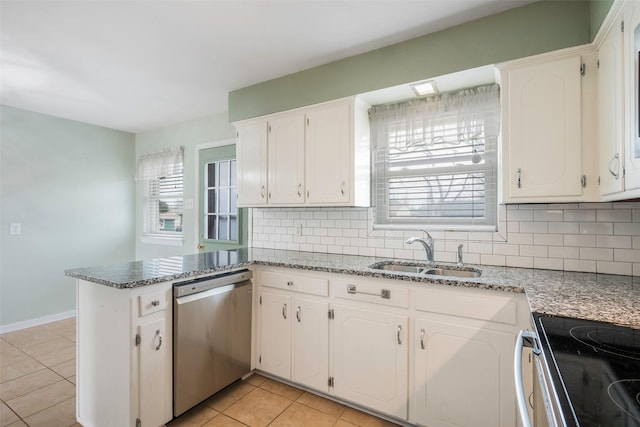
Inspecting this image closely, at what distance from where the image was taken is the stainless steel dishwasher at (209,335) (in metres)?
1.85

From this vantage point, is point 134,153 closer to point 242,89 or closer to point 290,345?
point 242,89

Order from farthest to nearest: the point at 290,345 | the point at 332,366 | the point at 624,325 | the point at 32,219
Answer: the point at 32,219, the point at 290,345, the point at 332,366, the point at 624,325

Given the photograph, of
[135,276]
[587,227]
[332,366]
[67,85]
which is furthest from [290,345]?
[67,85]

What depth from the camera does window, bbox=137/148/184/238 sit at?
4.13m

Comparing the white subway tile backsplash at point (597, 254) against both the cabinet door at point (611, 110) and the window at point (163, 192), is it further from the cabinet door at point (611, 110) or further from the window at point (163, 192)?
the window at point (163, 192)

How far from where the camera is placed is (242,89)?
9.89ft

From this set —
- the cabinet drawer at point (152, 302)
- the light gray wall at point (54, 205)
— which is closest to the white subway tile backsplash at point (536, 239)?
the cabinet drawer at point (152, 302)

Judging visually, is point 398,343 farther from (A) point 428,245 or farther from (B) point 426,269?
(A) point 428,245

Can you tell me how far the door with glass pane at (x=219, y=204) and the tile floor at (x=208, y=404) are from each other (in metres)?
1.59

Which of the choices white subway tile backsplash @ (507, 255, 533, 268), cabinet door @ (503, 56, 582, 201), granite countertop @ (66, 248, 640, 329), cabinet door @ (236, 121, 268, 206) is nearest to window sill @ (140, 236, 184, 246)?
cabinet door @ (236, 121, 268, 206)

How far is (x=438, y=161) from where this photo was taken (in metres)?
2.43

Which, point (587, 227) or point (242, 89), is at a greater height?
point (242, 89)

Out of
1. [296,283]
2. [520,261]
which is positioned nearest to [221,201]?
[296,283]

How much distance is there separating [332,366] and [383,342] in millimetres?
428
